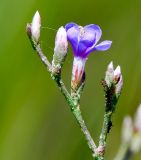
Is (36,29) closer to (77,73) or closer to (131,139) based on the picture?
(77,73)

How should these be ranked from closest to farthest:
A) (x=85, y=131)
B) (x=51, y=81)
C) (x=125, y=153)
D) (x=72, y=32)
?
1. (x=85, y=131)
2. (x=72, y=32)
3. (x=125, y=153)
4. (x=51, y=81)

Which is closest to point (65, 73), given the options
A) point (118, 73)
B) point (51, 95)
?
point (51, 95)

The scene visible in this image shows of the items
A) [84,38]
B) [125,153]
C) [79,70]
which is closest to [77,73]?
[79,70]

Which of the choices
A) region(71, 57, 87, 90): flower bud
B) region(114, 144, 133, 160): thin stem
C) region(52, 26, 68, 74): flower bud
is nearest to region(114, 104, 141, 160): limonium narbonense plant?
region(114, 144, 133, 160): thin stem

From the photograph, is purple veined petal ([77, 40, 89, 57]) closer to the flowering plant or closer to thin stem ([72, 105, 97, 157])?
the flowering plant

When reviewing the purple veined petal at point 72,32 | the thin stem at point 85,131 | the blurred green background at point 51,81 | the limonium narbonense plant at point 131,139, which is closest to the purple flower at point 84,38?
the purple veined petal at point 72,32

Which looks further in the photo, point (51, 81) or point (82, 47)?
point (51, 81)
